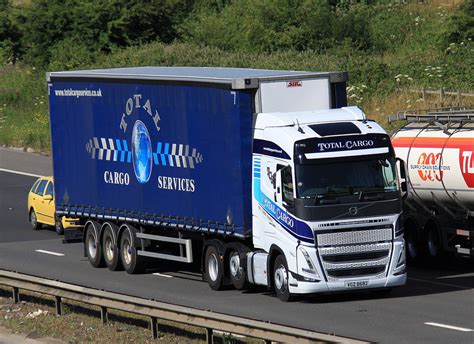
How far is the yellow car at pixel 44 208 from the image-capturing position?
34375 millimetres

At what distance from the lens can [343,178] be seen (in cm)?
2194

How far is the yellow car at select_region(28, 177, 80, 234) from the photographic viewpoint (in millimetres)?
34375

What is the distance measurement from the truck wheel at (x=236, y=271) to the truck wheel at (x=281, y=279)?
92 cm

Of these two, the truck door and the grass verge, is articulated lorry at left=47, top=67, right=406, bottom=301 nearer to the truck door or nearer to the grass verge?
the truck door

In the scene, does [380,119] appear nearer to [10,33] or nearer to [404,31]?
[404,31]

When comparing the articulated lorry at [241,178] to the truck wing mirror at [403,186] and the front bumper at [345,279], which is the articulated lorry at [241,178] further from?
the truck wing mirror at [403,186]

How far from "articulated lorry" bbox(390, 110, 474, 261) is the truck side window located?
5.31 meters

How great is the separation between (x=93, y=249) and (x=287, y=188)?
7657 mm

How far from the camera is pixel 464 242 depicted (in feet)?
87.4

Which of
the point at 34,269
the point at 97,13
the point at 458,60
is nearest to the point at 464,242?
the point at 34,269

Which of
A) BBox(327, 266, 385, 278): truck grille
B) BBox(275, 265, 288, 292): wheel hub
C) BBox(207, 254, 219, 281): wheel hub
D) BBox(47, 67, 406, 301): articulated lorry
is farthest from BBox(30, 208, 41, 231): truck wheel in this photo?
BBox(327, 266, 385, 278): truck grille

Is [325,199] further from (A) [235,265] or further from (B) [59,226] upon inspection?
(B) [59,226]

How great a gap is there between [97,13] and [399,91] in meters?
21.5

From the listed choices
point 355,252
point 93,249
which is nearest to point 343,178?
point 355,252
